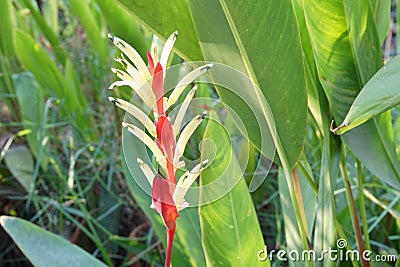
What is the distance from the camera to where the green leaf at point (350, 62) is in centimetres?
64

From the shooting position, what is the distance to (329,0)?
25.1 inches

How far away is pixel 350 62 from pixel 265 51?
0.12 meters

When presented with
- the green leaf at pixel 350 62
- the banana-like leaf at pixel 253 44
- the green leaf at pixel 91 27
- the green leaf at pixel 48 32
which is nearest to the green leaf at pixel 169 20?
the banana-like leaf at pixel 253 44

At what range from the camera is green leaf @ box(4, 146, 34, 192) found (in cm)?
131

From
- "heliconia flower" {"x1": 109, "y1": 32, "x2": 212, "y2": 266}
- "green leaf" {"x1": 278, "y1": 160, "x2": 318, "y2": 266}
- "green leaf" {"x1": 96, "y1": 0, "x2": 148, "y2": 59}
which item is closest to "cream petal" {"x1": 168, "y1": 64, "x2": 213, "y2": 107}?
"heliconia flower" {"x1": 109, "y1": 32, "x2": 212, "y2": 266}

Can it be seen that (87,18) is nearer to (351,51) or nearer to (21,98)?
(21,98)

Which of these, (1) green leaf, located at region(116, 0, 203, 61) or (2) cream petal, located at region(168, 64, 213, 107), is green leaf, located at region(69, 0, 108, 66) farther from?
(2) cream petal, located at region(168, 64, 213, 107)

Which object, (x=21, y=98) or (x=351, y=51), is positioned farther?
(x=21, y=98)

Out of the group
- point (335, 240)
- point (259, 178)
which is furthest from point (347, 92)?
point (259, 178)

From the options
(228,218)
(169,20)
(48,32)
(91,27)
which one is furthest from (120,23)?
(48,32)

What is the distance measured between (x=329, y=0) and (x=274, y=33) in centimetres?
8

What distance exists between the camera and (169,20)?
656mm

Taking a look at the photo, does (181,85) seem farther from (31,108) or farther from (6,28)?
(6,28)

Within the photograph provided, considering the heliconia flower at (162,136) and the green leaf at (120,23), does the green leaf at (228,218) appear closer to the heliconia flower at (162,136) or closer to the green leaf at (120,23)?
the heliconia flower at (162,136)
